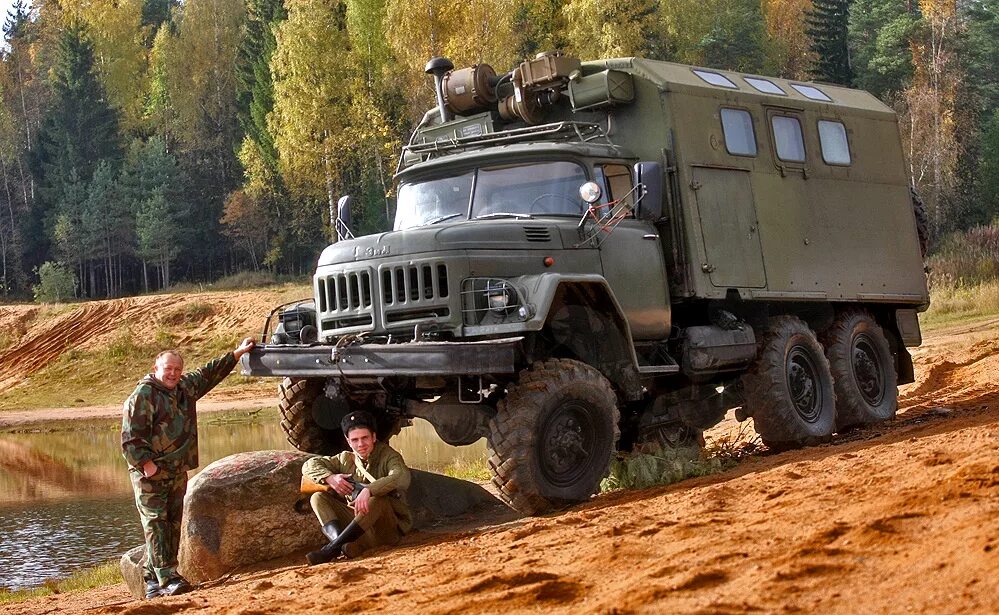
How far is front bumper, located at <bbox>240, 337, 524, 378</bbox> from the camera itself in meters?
9.13

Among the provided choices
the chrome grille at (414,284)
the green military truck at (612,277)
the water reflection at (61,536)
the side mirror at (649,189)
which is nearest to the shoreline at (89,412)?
the water reflection at (61,536)

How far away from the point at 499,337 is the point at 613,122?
299 centimetres

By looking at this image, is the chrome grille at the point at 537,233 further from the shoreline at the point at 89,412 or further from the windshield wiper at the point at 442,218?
the shoreline at the point at 89,412

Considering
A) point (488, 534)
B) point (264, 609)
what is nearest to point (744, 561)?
point (264, 609)

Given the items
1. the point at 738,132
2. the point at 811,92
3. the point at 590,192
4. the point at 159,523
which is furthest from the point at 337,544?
the point at 811,92

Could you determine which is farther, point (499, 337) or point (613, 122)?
point (613, 122)

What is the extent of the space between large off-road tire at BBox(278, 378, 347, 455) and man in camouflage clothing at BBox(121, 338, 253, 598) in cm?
161

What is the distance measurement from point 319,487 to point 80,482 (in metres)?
12.7

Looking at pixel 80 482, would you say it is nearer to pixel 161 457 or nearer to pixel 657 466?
pixel 161 457

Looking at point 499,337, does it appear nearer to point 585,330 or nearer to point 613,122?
point 585,330

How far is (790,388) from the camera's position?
1231cm

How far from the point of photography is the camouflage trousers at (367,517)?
30.6 feet

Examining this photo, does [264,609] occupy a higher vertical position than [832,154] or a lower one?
lower

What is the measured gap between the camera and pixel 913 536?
6098 mm
